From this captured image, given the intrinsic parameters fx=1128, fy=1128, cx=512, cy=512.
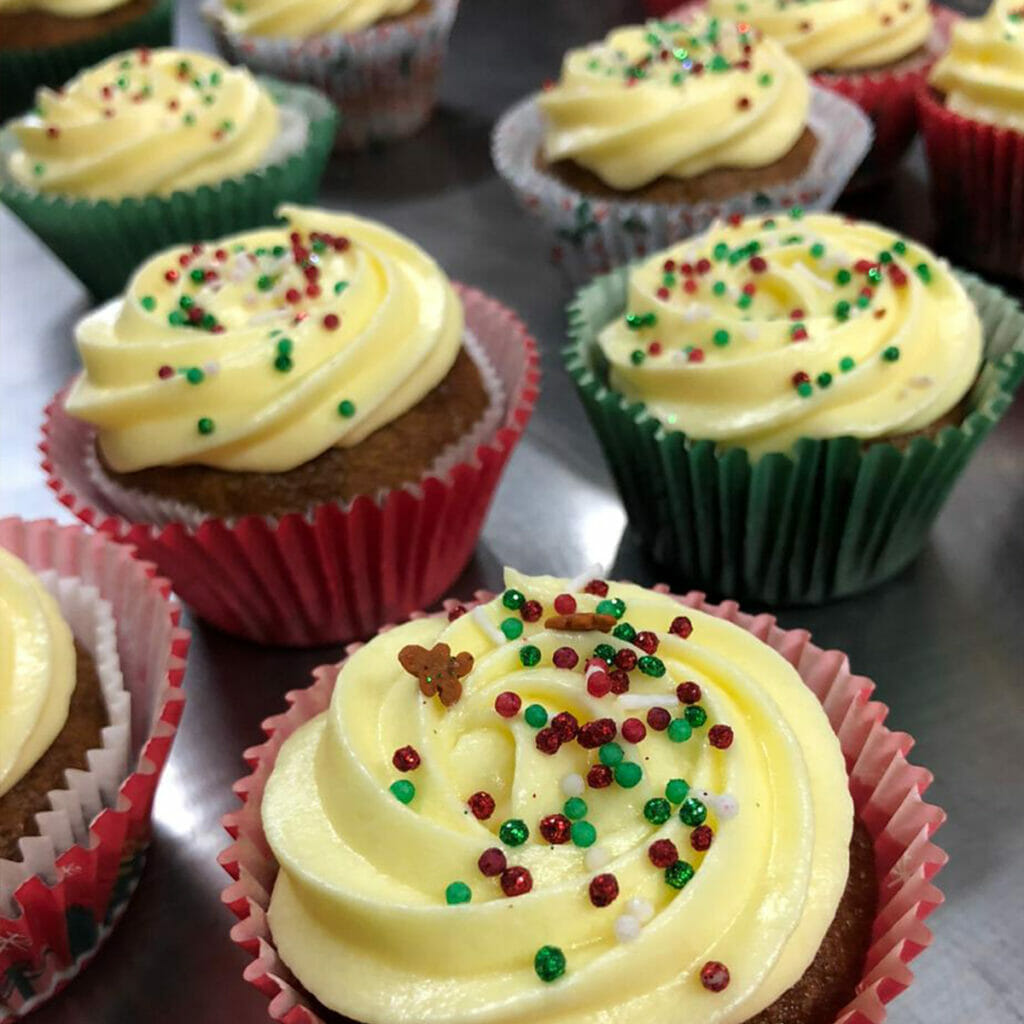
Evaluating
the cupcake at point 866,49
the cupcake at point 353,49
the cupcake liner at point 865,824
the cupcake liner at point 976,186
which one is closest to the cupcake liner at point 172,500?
the cupcake liner at point 865,824

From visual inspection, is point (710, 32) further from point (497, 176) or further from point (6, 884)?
point (6, 884)

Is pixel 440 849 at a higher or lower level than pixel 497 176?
higher

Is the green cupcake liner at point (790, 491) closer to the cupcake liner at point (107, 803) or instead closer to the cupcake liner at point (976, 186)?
the cupcake liner at point (976, 186)

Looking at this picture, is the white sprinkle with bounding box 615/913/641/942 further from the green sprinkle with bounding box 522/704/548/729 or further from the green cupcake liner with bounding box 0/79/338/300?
the green cupcake liner with bounding box 0/79/338/300

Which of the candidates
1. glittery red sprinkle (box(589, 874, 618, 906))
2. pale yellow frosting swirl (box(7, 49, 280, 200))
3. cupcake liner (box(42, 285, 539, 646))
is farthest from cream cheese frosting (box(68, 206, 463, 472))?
glittery red sprinkle (box(589, 874, 618, 906))

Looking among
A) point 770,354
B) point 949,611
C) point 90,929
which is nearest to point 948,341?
point 770,354

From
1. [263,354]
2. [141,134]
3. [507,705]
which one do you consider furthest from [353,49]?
[507,705]

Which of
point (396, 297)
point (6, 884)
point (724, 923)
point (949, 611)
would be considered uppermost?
point (396, 297)

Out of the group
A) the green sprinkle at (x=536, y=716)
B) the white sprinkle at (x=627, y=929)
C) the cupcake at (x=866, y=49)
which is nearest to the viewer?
the white sprinkle at (x=627, y=929)
